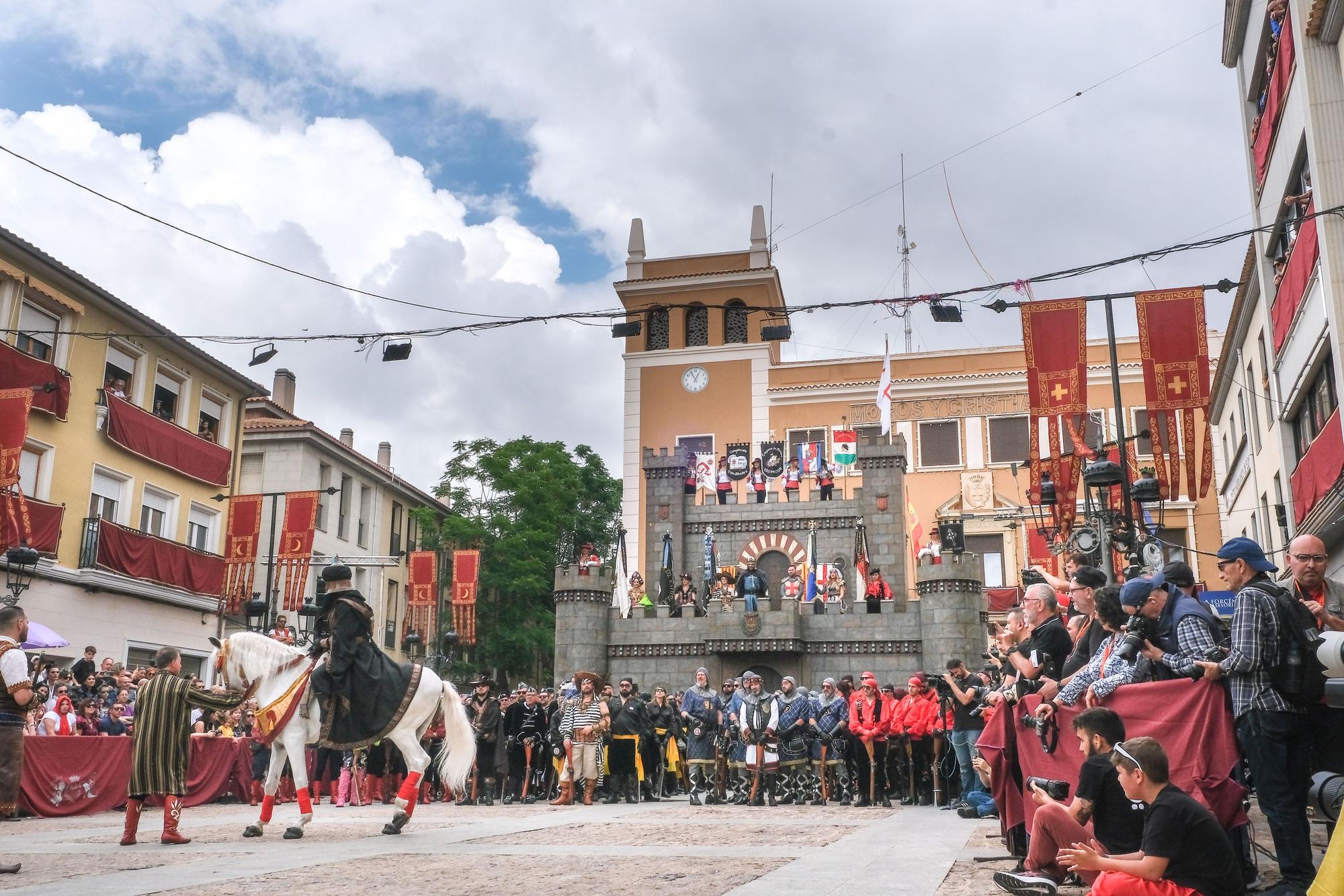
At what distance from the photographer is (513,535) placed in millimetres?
44781

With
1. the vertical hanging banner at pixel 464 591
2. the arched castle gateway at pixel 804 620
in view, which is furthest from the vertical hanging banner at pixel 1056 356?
the vertical hanging banner at pixel 464 591

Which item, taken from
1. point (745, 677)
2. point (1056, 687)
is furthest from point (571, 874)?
point (745, 677)

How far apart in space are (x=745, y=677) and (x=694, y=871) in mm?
11263

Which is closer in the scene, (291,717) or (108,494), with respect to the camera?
(291,717)

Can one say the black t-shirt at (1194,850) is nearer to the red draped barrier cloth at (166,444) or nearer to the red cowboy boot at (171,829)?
the red cowboy boot at (171,829)

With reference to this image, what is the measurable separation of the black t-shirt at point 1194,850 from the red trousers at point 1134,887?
39 millimetres

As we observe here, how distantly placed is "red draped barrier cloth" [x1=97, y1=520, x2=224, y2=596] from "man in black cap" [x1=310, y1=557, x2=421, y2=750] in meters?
18.6

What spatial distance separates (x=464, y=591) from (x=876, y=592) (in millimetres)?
13042

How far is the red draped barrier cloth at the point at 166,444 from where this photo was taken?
1118 inches

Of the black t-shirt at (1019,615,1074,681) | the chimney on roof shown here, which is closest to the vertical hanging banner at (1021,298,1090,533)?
the black t-shirt at (1019,615,1074,681)

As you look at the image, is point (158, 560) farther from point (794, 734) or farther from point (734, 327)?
point (734, 327)

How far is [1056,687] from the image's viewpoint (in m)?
7.76

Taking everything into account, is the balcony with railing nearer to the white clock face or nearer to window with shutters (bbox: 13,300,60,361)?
window with shutters (bbox: 13,300,60,361)

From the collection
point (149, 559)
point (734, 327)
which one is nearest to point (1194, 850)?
point (149, 559)
